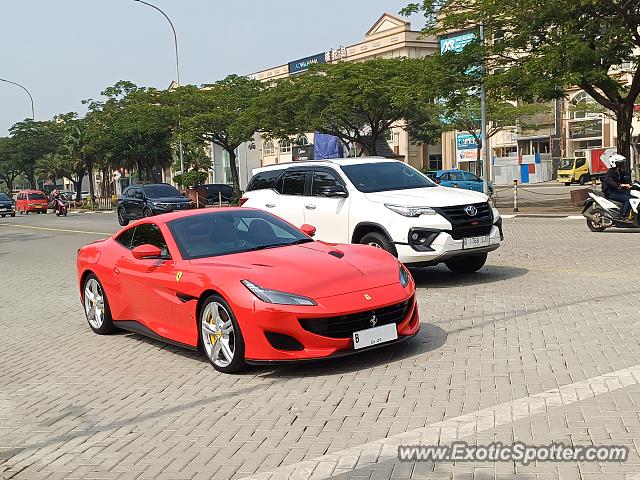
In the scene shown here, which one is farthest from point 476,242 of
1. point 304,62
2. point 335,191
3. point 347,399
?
point 304,62

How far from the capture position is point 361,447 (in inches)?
173

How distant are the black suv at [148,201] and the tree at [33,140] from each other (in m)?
58.6

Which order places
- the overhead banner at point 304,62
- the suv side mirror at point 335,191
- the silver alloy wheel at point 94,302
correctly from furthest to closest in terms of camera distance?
the overhead banner at point 304,62, the suv side mirror at point 335,191, the silver alloy wheel at point 94,302

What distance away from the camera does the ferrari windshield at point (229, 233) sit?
7.16 meters

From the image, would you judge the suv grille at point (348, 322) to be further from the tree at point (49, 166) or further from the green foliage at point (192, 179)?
the tree at point (49, 166)

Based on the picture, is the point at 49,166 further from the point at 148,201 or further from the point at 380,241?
the point at 380,241

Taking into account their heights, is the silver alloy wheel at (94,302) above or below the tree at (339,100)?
below

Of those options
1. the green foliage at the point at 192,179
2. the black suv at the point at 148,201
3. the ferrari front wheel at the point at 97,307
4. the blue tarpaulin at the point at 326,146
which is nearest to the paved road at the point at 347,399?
the ferrari front wheel at the point at 97,307

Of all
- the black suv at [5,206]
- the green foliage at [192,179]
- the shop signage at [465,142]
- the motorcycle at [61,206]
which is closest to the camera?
the motorcycle at [61,206]

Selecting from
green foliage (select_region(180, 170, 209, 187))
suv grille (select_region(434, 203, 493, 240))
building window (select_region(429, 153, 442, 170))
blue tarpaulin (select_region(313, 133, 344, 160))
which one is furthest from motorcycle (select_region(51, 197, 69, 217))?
suv grille (select_region(434, 203, 493, 240))

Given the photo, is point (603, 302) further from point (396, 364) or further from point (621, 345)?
point (396, 364)

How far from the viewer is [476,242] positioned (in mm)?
10102

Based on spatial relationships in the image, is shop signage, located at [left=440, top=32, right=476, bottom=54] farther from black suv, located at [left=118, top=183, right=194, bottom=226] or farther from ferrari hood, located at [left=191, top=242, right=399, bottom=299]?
ferrari hood, located at [left=191, top=242, right=399, bottom=299]

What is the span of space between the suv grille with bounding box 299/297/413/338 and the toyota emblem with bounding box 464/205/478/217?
3995 millimetres
